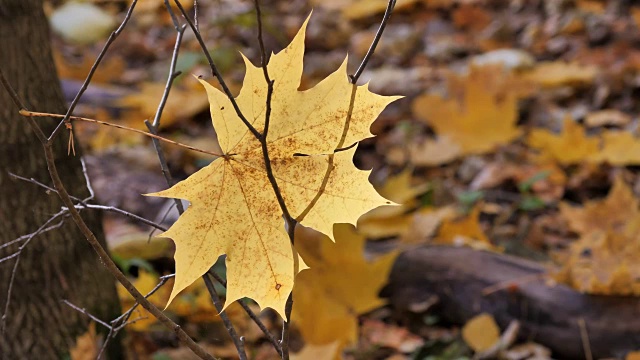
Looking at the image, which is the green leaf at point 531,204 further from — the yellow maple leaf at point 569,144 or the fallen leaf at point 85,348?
the fallen leaf at point 85,348

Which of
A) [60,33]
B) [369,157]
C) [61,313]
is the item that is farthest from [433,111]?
[60,33]

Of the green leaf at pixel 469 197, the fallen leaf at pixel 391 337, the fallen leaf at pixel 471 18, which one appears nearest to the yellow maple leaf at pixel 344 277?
the fallen leaf at pixel 391 337

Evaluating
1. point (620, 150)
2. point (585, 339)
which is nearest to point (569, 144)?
point (620, 150)

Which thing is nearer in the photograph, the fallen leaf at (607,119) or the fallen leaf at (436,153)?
the fallen leaf at (436,153)

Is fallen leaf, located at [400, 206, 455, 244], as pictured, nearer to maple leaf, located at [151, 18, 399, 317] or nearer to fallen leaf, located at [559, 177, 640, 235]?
fallen leaf, located at [559, 177, 640, 235]

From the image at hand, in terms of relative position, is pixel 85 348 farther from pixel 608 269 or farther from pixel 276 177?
pixel 608 269

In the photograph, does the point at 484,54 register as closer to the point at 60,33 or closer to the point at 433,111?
the point at 433,111

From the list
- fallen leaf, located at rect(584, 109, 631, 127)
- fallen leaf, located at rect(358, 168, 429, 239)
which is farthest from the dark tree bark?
fallen leaf, located at rect(584, 109, 631, 127)
